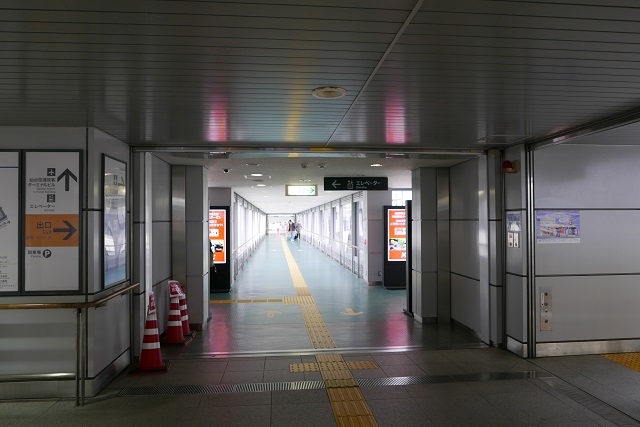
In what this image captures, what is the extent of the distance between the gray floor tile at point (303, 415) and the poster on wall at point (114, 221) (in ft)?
7.32

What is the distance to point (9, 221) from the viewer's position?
4.30 meters

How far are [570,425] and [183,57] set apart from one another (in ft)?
13.5

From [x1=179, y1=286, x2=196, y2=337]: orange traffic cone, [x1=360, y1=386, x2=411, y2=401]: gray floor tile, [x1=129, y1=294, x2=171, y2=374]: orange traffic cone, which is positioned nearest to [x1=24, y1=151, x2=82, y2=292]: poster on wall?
[x1=129, y1=294, x2=171, y2=374]: orange traffic cone

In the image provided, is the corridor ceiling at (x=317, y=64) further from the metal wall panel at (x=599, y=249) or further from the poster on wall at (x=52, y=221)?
the metal wall panel at (x=599, y=249)

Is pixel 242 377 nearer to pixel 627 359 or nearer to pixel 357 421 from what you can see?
pixel 357 421

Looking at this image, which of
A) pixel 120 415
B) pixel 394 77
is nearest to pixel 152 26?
pixel 394 77

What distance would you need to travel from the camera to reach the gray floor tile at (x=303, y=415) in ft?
12.3

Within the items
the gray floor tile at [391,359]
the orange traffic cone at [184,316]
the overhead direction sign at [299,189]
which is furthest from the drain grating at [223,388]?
the overhead direction sign at [299,189]

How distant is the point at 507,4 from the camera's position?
2031 mm

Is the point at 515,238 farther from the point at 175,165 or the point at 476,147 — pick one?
the point at 175,165

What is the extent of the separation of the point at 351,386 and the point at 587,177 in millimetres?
4029

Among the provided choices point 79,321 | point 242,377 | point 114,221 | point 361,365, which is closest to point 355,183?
point 361,365

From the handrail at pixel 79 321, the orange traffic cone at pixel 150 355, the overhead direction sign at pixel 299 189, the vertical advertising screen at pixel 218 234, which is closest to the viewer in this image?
the handrail at pixel 79 321

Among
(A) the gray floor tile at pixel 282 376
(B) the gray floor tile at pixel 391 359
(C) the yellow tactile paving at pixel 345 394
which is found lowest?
(B) the gray floor tile at pixel 391 359
